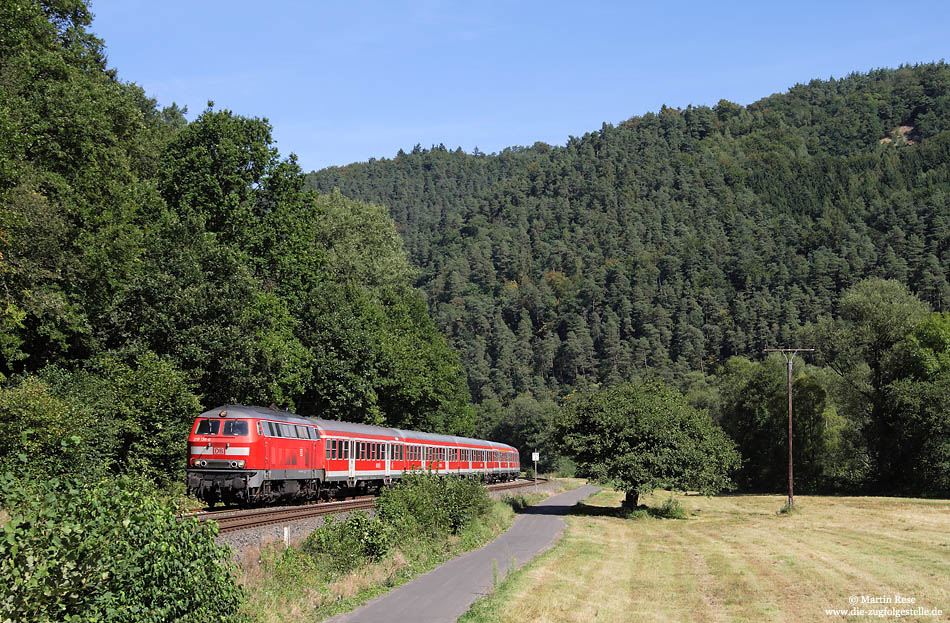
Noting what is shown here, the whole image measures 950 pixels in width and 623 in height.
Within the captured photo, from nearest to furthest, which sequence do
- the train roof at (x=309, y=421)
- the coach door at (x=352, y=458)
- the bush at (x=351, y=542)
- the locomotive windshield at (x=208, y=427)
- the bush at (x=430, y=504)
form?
the bush at (x=351, y=542), the bush at (x=430, y=504), the locomotive windshield at (x=208, y=427), the train roof at (x=309, y=421), the coach door at (x=352, y=458)

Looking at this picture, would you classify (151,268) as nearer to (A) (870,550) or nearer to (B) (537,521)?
(B) (537,521)

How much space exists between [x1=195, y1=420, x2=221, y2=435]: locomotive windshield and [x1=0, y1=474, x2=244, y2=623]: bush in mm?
19747

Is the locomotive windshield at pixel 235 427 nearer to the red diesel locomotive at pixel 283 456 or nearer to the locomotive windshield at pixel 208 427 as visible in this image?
the red diesel locomotive at pixel 283 456

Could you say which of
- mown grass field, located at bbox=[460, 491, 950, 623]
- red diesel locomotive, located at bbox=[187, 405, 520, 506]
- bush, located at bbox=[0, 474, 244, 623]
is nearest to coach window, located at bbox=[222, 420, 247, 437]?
red diesel locomotive, located at bbox=[187, 405, 520, 506]

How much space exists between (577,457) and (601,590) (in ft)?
81.3

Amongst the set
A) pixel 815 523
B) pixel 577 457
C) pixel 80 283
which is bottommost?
pixel 815 523

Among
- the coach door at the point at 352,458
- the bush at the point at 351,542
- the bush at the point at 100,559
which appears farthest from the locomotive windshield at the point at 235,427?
the bush at the point at 100,559

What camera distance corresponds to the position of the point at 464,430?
9362 cm

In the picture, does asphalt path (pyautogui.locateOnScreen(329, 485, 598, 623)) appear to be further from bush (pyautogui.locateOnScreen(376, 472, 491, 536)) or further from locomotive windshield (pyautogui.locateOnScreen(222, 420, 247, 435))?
locomotive windshield (pyautogui.locateOnScreen(222, 420, 247, 435))

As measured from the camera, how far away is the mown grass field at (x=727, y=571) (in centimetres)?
1894

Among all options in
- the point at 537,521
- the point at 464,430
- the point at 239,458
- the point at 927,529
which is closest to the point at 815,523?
the point at 927,529

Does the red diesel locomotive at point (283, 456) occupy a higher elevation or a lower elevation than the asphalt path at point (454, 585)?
higher

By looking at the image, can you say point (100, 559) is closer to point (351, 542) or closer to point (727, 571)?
point (351, 542)

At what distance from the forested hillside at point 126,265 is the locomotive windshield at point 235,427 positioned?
13.9 ft
